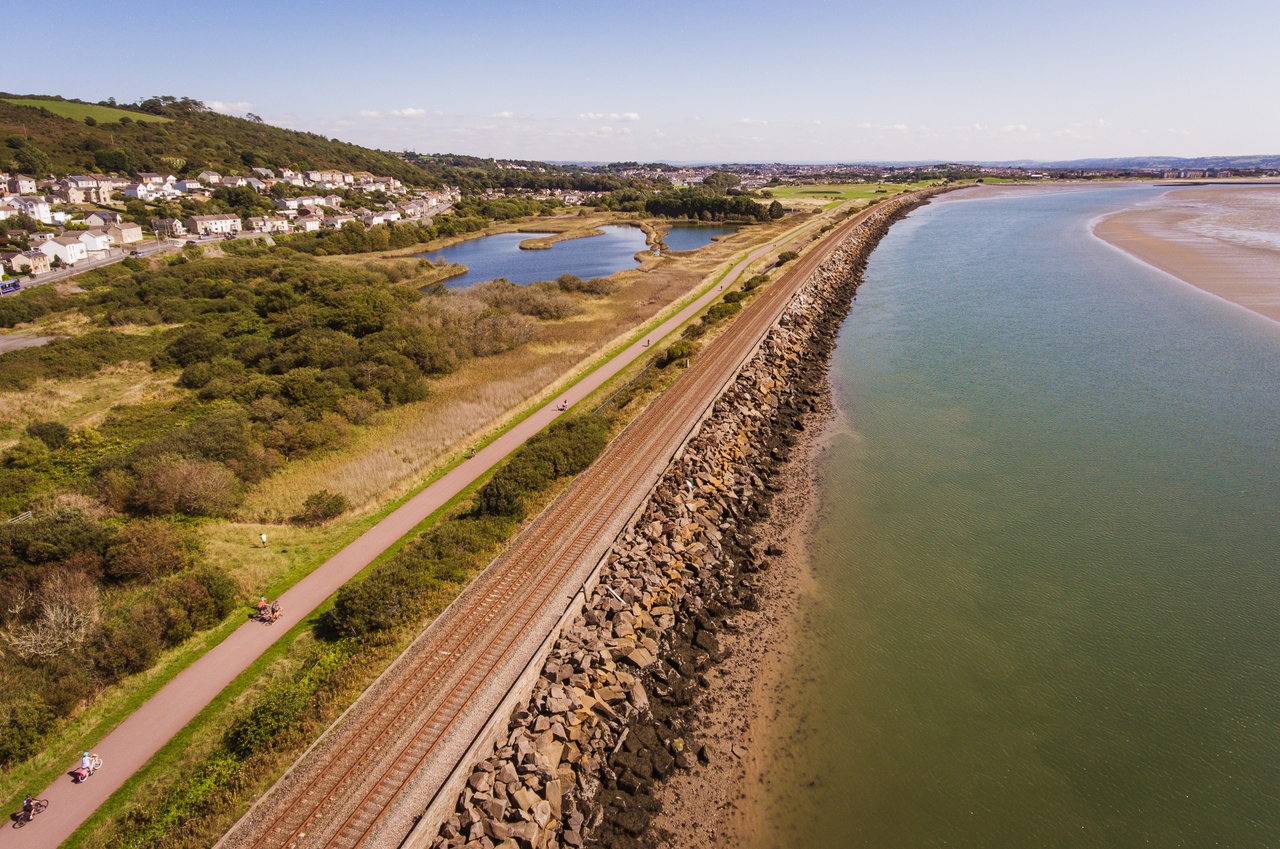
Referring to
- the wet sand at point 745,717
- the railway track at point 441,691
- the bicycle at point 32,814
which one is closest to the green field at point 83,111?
the railway track at point 441,691

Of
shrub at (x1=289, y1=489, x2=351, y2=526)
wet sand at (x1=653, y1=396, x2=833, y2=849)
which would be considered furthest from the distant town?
wet sand at (x1=653, y1=396, x2=833, y2=849)

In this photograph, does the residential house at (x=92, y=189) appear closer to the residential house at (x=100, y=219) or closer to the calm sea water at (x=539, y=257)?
the residential house at (x=100, y=219)

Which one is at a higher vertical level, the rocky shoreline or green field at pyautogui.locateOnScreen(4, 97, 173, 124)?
green field at pyautogui.locateOnScreen(4, 97, 173, 124)

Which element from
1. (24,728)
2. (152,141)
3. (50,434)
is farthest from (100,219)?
(24,728)

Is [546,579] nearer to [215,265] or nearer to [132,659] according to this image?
[132,659]

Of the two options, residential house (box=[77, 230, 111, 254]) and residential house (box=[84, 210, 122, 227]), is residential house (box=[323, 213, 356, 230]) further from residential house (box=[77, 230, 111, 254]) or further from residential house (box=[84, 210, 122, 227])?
residential house (box=[77, 230, 111, 254])

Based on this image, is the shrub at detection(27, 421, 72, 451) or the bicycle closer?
the bicycle

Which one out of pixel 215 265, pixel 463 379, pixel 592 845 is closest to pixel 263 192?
pixel 215 265
